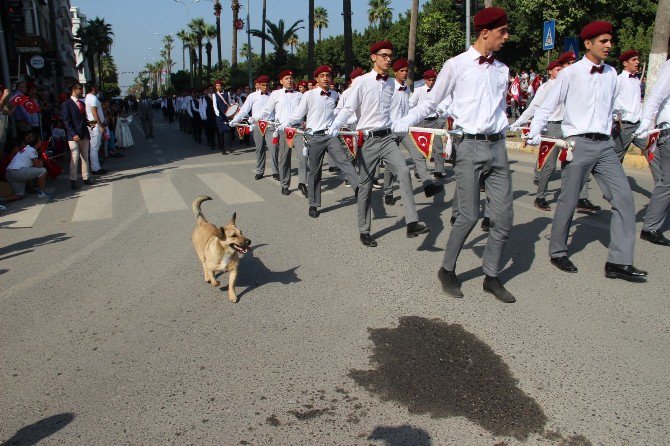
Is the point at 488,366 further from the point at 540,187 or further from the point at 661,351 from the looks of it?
the point at 540,187

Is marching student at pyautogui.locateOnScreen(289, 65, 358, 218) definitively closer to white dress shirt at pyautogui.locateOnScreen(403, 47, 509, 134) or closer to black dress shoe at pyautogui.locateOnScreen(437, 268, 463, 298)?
black dress shoe at pyautogui.locateOnScreen(437, 268, 463, 298)

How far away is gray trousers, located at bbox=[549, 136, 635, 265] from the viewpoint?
524cm

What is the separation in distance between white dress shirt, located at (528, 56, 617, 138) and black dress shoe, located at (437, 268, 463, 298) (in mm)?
1533

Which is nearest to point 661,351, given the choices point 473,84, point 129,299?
point 473,84

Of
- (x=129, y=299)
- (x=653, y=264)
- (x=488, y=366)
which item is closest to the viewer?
(x=488, y=366)

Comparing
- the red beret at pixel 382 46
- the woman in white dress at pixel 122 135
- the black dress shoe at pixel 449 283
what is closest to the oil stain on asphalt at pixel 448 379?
the black dress shoe at pixel 449 283

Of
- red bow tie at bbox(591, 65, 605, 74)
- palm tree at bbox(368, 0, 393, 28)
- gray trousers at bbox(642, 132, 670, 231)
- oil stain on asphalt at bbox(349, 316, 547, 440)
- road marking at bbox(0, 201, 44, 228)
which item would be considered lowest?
oil stain on asphalt at bbox(349, 316, 547, 440)

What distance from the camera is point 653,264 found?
5.73 m

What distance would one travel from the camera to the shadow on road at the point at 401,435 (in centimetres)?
303

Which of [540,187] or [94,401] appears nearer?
[94,401]

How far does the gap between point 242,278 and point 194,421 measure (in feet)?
8.44

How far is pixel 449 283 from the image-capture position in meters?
5.14

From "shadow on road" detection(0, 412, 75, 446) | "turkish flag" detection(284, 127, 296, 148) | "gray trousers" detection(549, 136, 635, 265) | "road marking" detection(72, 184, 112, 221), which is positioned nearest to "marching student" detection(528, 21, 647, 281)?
"gray trousers" detection(549, 136, 635, 265)

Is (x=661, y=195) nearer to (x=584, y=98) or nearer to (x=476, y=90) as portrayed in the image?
(x=584, y=98)
